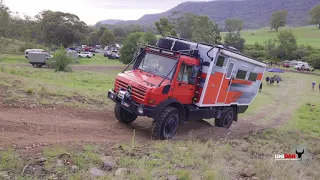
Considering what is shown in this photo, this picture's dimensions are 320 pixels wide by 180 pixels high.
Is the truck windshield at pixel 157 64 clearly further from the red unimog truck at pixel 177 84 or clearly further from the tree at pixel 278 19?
the tree at pixel 278 19

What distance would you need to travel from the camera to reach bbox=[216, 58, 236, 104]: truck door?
12219 millimetres

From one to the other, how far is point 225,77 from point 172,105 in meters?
3.20

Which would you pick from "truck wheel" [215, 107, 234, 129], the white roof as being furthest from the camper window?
"truck wheel" [215, 107, 234, 129]

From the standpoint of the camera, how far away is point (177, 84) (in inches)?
400

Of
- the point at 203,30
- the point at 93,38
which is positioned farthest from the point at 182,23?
the point at 93,38

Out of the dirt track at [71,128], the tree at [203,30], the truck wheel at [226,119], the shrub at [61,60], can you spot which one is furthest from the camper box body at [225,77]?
the tree at [203,30]

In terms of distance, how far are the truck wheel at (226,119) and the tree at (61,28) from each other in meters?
66.5

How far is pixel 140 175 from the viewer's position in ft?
18.5

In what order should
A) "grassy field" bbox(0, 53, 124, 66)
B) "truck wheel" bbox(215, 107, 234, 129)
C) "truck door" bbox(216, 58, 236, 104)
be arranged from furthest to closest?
"grassy field" bbox(0, 53, 124, 66)
"truck wheel" bbox(215, 107, 234, 129)
"truck door" bbox(216, 58, 236, 104)

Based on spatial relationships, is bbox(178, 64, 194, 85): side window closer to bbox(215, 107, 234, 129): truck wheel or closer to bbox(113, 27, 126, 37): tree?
bbox(215, 107, 234, 129): truck wheel

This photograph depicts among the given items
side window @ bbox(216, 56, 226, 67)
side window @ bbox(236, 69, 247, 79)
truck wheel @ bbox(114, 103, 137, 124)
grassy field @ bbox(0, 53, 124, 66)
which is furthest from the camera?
grassy field @ bbox(0, 53, 124, 66)

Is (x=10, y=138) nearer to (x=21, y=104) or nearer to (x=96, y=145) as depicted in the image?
(x=96, y=145)

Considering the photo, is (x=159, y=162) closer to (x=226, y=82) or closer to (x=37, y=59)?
(x=226, y=82)

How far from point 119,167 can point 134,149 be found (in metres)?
1.58
